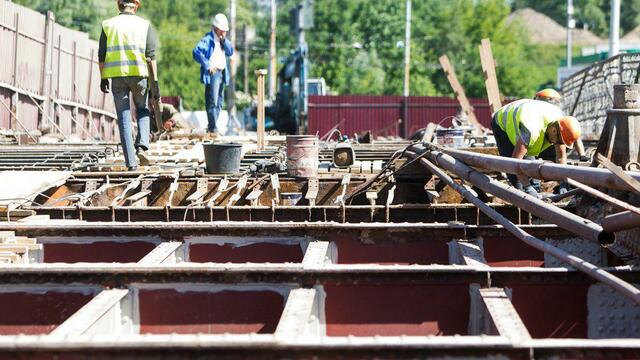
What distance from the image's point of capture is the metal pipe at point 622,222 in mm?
5216

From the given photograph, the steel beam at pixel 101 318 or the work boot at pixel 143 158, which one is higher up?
the work boot at pixel 143 158

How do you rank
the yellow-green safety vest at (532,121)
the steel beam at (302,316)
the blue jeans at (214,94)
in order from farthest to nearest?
the blue jeans at (214,94)
the yellow-green safety vest at (532,121)
the steel beam at (302,316)

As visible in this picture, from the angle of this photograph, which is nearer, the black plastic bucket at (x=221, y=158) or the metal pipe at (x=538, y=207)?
the metal pipe at (x=538, y=207)

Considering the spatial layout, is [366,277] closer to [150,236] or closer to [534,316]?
[534,316]

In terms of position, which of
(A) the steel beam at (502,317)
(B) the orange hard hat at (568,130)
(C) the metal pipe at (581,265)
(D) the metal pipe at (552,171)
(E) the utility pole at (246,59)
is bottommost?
(A) the steel beam at (502,317)

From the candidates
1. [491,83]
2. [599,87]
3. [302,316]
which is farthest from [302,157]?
[599,87]

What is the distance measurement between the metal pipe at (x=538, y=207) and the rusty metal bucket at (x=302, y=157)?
2231 mm

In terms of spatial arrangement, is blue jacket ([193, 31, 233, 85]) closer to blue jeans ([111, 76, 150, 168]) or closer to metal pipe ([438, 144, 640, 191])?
blue jeans ([111, 76, 150, 168])

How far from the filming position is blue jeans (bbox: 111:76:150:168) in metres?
10.5

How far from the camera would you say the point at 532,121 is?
9.16 m

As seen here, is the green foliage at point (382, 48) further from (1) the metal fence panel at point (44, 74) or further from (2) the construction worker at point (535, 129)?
(2) the construction worker at point (535, 129)

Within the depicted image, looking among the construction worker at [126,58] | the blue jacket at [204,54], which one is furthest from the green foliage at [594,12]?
the construction worker at [126,58]

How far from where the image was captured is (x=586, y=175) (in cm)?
546

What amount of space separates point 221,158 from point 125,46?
162 centimetres
